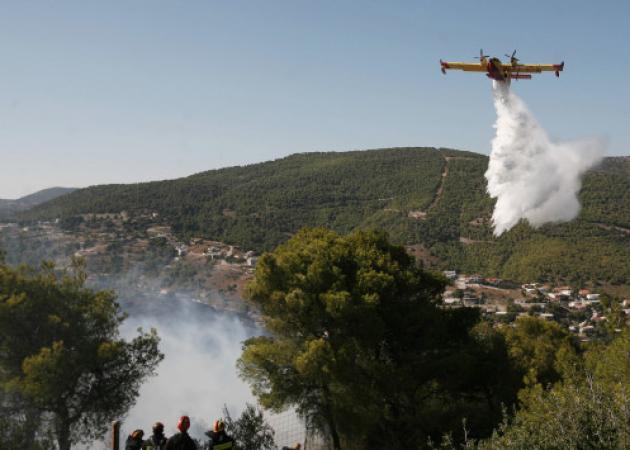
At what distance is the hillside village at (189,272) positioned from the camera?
65.8m

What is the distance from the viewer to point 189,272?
8156 centimetres

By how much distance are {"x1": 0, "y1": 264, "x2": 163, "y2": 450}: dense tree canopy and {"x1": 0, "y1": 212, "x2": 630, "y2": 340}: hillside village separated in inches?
1197

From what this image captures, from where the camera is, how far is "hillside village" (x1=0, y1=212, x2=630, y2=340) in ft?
216

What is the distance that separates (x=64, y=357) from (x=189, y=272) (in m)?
67.1

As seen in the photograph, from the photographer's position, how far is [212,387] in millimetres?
28500

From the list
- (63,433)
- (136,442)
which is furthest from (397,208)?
(136,442)

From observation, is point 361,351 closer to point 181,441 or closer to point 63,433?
point 63,433

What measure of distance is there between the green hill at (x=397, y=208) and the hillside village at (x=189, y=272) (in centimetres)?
628

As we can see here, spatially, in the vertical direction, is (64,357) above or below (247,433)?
above

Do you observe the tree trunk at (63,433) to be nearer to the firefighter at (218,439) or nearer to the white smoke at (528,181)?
the firefighter at (218,439)

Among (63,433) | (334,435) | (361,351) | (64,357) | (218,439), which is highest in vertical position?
(218,439)

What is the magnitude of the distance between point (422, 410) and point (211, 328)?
24.9 m

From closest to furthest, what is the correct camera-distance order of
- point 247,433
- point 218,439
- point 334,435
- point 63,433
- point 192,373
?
point 218,439 < point 247,433 < point 63,433 < point 334,435 < point 192,373

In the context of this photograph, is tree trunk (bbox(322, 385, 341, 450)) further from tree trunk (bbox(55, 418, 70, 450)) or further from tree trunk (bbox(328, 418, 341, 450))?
tree trunk (bbox(55, 418, 70, 450))
